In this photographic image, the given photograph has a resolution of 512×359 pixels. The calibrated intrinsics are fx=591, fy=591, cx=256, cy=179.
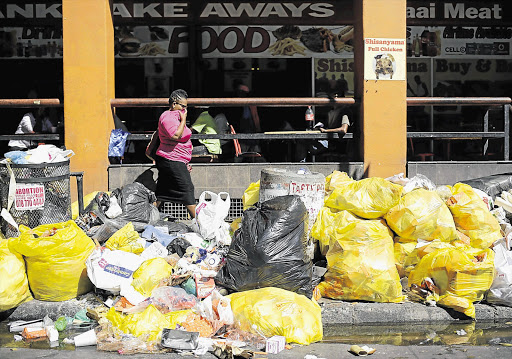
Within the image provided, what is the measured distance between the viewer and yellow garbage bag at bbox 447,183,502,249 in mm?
5926

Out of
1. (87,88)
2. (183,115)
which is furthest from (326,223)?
(87,88)

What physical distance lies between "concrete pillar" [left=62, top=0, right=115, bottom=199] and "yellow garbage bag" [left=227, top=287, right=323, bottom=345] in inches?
146

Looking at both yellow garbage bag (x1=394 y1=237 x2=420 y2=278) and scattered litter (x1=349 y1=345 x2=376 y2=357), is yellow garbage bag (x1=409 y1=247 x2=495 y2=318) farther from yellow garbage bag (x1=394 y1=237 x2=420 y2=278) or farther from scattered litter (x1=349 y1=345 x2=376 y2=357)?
scattered litter (x1=349 y1=345 x2=376 y2=357)

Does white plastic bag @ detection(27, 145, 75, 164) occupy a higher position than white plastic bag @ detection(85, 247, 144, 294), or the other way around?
white plastic bag @ detection(27, 145, 75, 164)

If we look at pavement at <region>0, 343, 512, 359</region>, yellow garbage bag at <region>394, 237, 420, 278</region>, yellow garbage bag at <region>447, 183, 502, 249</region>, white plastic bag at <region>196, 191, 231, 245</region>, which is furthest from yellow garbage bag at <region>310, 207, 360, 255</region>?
pavement at <region>0, 343, 512, 359</region>

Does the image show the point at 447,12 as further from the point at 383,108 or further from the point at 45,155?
the point at 45,155

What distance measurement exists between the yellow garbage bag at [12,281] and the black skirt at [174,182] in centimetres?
210

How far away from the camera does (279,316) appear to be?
4.38 metres

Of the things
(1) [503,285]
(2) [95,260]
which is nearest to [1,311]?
(2) [95,260]

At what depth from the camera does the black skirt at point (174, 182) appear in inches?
269

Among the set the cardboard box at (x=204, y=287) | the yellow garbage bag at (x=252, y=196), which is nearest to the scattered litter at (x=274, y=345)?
the cardboard box at (x=204, y=287)

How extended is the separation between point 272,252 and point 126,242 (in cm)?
152

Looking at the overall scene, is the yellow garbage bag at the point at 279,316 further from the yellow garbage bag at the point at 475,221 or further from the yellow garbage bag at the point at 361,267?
the yellow garbage bag at the point at 475,221

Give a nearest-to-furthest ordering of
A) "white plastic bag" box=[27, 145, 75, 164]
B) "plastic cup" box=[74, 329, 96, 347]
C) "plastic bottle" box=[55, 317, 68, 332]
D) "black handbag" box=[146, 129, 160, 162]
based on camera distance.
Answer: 1. "plastic cup" box=[74, 329, 96, 347]
2. "plastic bottle" box=[55, 317, 68, 332]
3. "white plastic bag" box=[27, 145, 75, 164]
4. "black handbag" box=[146, 129, 160, 162]
